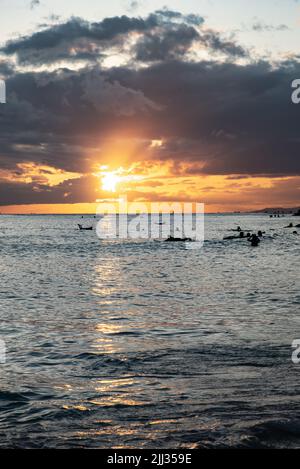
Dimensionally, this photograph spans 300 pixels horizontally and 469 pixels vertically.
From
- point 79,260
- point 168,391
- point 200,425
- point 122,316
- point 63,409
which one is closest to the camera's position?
point 200,425

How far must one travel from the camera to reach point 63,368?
13.4 meters

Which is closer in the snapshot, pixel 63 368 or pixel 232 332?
pixel 63 368

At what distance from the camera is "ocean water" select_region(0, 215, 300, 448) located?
350 inches

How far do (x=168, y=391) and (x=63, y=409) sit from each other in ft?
7.91

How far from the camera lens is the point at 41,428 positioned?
926cm

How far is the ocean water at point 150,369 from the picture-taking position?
350 inches

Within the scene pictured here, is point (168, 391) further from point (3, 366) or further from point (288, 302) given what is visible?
point (288, 302)

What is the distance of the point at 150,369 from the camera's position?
13164 mm

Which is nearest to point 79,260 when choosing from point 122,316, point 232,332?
point 122,316

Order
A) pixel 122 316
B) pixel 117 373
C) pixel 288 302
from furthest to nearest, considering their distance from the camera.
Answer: pixel 288 302 → pixel 122 316 → pixel 117 373
